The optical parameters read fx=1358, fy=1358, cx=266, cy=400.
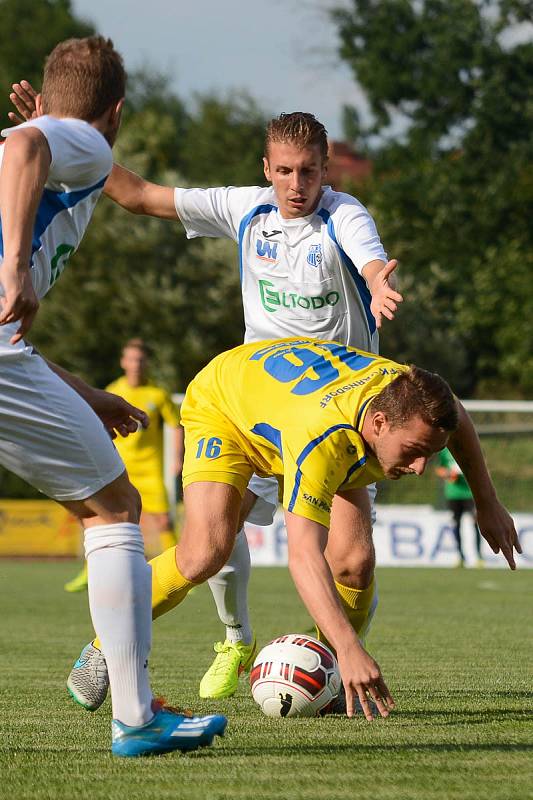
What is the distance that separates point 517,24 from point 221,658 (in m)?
35.3

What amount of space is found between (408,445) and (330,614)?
0.62 m

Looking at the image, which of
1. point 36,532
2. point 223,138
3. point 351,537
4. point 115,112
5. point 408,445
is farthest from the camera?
point 223,138

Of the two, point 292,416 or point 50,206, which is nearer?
point 50,206

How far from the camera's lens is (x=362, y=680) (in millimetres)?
4266

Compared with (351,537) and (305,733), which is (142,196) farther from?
(305,733)

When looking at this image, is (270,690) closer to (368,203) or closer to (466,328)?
(466,328)

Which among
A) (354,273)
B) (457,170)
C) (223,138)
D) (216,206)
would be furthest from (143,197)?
(223,138)

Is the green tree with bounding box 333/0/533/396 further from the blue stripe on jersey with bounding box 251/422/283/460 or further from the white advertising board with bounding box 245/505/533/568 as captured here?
the blue stripe on jersey with bounding box 251/422/283/460

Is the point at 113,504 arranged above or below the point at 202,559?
above

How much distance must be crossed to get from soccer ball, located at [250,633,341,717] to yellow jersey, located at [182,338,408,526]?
69 centimetres

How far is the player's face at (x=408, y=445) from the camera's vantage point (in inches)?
179

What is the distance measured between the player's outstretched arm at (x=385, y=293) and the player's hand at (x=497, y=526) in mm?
862

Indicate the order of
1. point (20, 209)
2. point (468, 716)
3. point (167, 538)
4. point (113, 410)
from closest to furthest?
point (20, 209) → point (113, 410) → point (468, 716) → point (167, 538)

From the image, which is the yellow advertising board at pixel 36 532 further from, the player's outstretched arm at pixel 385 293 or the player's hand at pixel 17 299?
the player's hand at pixel 17 299
